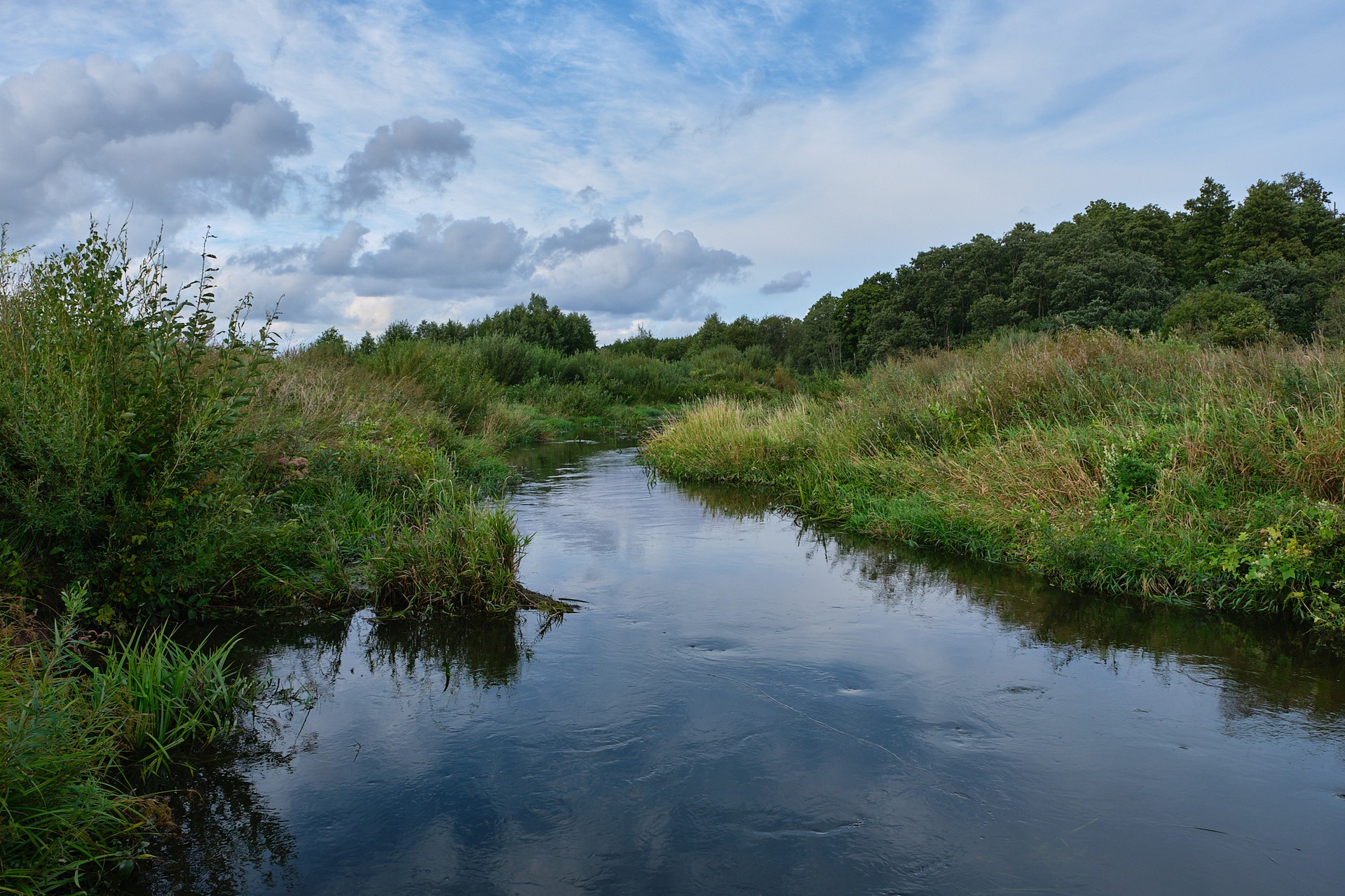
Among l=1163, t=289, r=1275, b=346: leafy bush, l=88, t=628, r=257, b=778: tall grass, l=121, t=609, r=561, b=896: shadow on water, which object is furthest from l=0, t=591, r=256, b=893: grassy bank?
l=1163, t=289, r=1275, b=346: leafy bush

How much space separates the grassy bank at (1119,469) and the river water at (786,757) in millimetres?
547

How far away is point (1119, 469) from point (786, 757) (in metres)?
5.69

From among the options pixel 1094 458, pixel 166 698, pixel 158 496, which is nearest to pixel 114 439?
pixel 158 496

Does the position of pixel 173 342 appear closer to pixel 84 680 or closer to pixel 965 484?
pixel 84 680

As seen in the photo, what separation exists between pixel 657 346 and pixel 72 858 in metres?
56.8

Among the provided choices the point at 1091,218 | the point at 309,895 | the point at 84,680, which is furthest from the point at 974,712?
the point at 1091,218

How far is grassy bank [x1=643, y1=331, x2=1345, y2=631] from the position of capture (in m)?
6.92

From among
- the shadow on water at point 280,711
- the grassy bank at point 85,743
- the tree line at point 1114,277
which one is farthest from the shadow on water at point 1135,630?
the tree line at point 1114,277

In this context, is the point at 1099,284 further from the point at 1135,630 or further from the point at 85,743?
the point at 85,743

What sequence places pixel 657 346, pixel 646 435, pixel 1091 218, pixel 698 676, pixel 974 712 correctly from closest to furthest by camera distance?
1. pixel 974 712
2. pixel 698 676
3. pixel 646 435
4. pixel 657 346
5. pixel 1091 218

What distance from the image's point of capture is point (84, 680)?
14.0 feet

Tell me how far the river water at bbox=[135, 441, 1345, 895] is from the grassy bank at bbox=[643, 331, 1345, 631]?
1.79ft

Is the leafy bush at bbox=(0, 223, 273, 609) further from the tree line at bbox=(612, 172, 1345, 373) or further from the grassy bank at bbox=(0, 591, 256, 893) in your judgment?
the tree line at bbox=(612, 172, 1345, 373)

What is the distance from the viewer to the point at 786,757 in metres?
4.57
